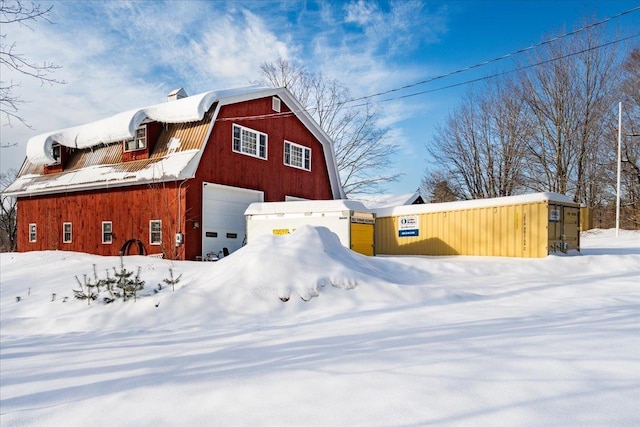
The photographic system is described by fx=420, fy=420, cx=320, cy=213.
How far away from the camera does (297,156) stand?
19.1 meters

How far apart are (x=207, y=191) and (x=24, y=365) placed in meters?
10.9

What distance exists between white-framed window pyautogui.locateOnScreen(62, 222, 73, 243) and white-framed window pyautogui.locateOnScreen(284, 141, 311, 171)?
9.13 meters

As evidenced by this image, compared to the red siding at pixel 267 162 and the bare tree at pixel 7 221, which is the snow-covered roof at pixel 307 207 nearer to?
the red siding at pixel 267 162

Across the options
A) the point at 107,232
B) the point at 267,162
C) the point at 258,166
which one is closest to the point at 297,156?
the point at 267,162

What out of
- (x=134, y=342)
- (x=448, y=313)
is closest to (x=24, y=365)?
(x=134, y=342)

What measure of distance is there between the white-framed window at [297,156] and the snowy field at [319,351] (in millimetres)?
10838

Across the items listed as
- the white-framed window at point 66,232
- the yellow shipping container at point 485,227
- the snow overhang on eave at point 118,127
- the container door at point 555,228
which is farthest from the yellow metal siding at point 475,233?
the white-framed window at point 66,232

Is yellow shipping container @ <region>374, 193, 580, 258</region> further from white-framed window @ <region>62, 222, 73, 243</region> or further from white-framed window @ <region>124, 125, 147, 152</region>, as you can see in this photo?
white-framed window @ <region>62, 222, 73, 243</region>

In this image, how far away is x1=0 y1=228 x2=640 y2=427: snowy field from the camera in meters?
2.65

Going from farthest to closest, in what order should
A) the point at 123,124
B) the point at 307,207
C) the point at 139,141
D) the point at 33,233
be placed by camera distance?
the point at 33,233 → the point at 139,141 → the point at 123,124 → the point at 307,207

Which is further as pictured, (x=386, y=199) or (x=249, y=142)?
(x=386, y=199)

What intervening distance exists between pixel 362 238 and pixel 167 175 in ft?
21.8

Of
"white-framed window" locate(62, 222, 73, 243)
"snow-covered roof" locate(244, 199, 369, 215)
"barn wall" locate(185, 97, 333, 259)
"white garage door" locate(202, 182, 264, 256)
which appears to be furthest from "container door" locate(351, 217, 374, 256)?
"white-framed window" locate(62, 222, 73, 243)

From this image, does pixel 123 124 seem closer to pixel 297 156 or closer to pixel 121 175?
pixel 121 175
